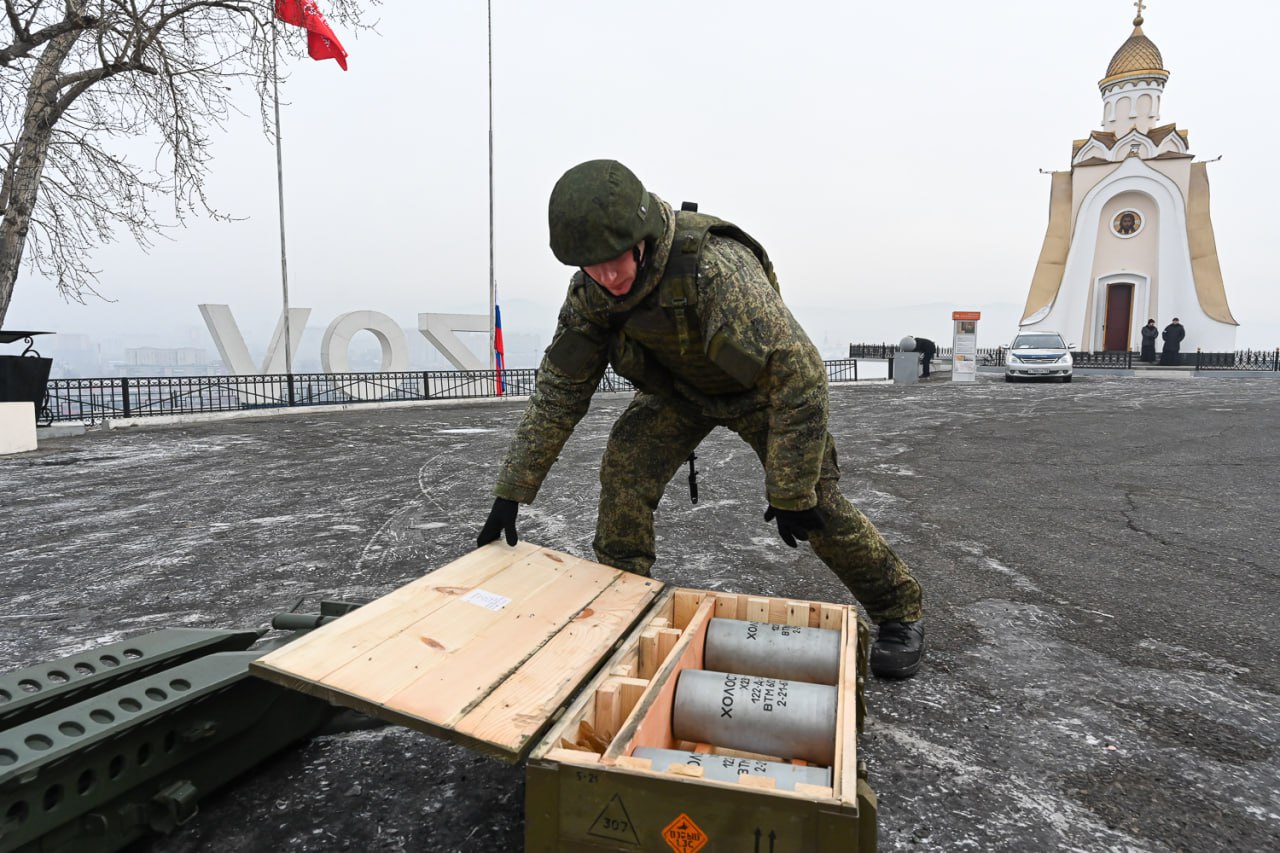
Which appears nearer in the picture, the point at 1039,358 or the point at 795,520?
the point at 795,520

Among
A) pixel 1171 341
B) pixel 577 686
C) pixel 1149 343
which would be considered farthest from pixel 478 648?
pixel 1149 343

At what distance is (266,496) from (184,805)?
17.4 ft

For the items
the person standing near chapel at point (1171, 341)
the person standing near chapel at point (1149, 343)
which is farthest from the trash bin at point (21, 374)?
the person standing near chapel at point (1149, 343)

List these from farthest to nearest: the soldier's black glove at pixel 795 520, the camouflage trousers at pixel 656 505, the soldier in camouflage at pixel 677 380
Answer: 1. the camouflage trousers at pixel 656 505
2. the soldier's black glove at pixel 795 520
3. the soldier in camouflage at pixel 677 380

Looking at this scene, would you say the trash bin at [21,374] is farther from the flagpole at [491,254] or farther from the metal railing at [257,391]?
the flagpole at [491,254]

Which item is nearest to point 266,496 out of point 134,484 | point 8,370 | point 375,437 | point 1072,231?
point 134,484

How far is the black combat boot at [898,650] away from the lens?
2.94 meters

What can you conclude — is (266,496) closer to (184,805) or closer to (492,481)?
(492,481)

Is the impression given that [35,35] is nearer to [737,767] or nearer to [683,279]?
[683,279]

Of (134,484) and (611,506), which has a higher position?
(611,506)

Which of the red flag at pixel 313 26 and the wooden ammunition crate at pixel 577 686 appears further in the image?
the red flag at pixel 313 26

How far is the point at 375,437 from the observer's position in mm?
11375

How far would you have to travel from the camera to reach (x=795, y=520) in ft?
8.48

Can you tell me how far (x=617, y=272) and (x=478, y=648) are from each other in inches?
48.0
